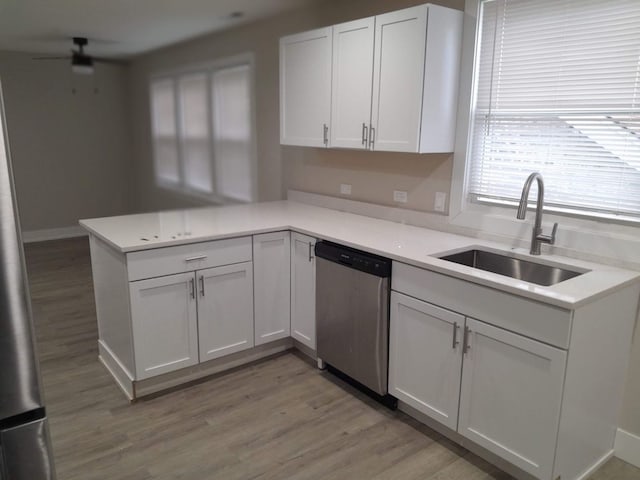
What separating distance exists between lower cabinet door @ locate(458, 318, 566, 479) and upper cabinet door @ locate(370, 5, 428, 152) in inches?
45.5

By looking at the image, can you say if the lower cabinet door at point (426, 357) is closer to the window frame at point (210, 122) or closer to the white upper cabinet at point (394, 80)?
the white upper cabinet at point (394, 80)

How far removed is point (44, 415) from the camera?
34.9 inches

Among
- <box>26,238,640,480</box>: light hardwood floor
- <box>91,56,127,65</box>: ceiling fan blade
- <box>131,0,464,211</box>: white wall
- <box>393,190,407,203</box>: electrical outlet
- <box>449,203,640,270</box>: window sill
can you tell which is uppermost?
<box>91,56,127,65</box>: ceiling fan blade

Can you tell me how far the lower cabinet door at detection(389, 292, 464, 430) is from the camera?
2.21 meters

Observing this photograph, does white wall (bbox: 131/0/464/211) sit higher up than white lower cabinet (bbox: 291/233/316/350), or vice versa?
white wall (bbox: 131/0/464/211)

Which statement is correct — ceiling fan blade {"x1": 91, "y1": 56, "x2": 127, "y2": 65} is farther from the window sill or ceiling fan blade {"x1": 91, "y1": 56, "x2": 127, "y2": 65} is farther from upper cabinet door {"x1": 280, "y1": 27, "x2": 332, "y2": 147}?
the window sill

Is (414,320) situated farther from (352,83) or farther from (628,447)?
(352,83)

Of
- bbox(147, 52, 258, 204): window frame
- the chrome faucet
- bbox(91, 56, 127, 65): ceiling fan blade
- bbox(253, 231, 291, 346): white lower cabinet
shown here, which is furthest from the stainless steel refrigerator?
bbox(91, 56, 127, 65): ceiling fan blade

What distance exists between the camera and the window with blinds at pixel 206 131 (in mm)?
4801

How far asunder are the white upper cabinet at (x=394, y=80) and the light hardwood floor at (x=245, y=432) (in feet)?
4.92

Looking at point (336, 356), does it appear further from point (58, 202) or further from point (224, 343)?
point (58, 202)

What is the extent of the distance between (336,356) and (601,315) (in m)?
1.45

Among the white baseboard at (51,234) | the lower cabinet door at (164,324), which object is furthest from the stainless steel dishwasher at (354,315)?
the white baseboard at (51,234)

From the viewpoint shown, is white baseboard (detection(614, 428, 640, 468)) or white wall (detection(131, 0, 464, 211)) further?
white wall (detection(131, 0, 464, 211))
